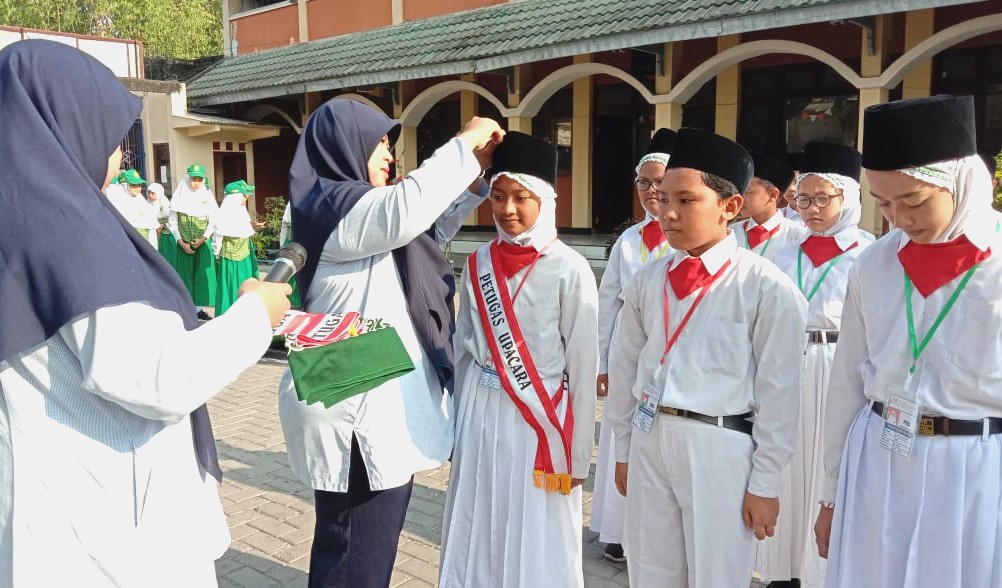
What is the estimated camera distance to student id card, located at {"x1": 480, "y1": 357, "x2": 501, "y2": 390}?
8.68 ft

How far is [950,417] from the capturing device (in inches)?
74.5

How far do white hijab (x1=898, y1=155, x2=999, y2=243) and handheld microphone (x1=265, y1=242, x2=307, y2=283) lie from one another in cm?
155

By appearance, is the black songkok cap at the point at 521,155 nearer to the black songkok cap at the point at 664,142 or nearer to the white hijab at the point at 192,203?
the black songkok cap at the point at 664,142

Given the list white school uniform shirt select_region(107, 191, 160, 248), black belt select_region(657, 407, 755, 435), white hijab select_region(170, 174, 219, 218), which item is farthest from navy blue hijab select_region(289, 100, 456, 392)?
white school uniform shirt select_region(107, 191, 160, 248)

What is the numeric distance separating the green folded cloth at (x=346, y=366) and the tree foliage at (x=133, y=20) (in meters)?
33.0

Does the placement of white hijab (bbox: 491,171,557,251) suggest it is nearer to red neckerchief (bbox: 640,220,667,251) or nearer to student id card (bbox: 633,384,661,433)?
student id card (bbox: 633,384,661,433)

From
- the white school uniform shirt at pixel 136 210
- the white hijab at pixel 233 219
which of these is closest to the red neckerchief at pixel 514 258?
the white hijab at pixel 233 219

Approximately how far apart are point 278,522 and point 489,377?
2.02 m

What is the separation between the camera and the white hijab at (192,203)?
33.0 feet

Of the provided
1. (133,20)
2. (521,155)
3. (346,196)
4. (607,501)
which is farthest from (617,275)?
(133,20)

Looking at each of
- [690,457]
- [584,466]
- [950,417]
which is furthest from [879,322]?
[584,466]

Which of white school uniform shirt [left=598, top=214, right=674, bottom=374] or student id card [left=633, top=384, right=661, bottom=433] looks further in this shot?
white school uniform shirt [left=598, top=214, right=674, bottom=374]

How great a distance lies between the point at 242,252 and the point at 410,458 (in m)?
8.48

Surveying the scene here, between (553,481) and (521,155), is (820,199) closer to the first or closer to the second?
(521,155)
